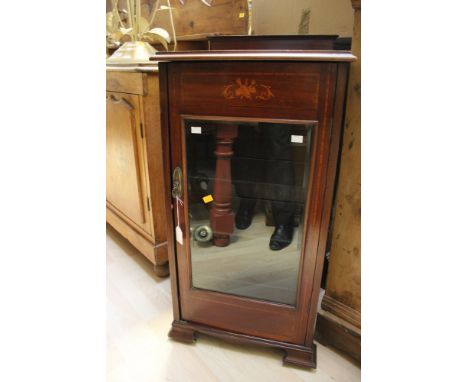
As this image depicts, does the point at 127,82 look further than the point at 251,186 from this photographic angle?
Yes

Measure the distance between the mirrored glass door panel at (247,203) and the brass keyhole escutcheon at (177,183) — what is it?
31mm

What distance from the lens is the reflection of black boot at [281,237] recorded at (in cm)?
95

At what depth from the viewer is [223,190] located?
99 centimetres

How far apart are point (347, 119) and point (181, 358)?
Answer: 2.97 ft

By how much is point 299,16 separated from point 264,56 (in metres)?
0.60

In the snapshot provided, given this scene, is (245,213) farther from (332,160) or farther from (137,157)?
(137,157)

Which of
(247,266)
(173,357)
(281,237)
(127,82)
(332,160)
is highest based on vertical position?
(127,82)

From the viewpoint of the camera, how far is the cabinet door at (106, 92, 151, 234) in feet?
3.88

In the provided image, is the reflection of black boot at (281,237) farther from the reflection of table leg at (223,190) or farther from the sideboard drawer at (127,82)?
the sideboard drawer at (127,82)

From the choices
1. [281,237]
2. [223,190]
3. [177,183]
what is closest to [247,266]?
[281,237]
